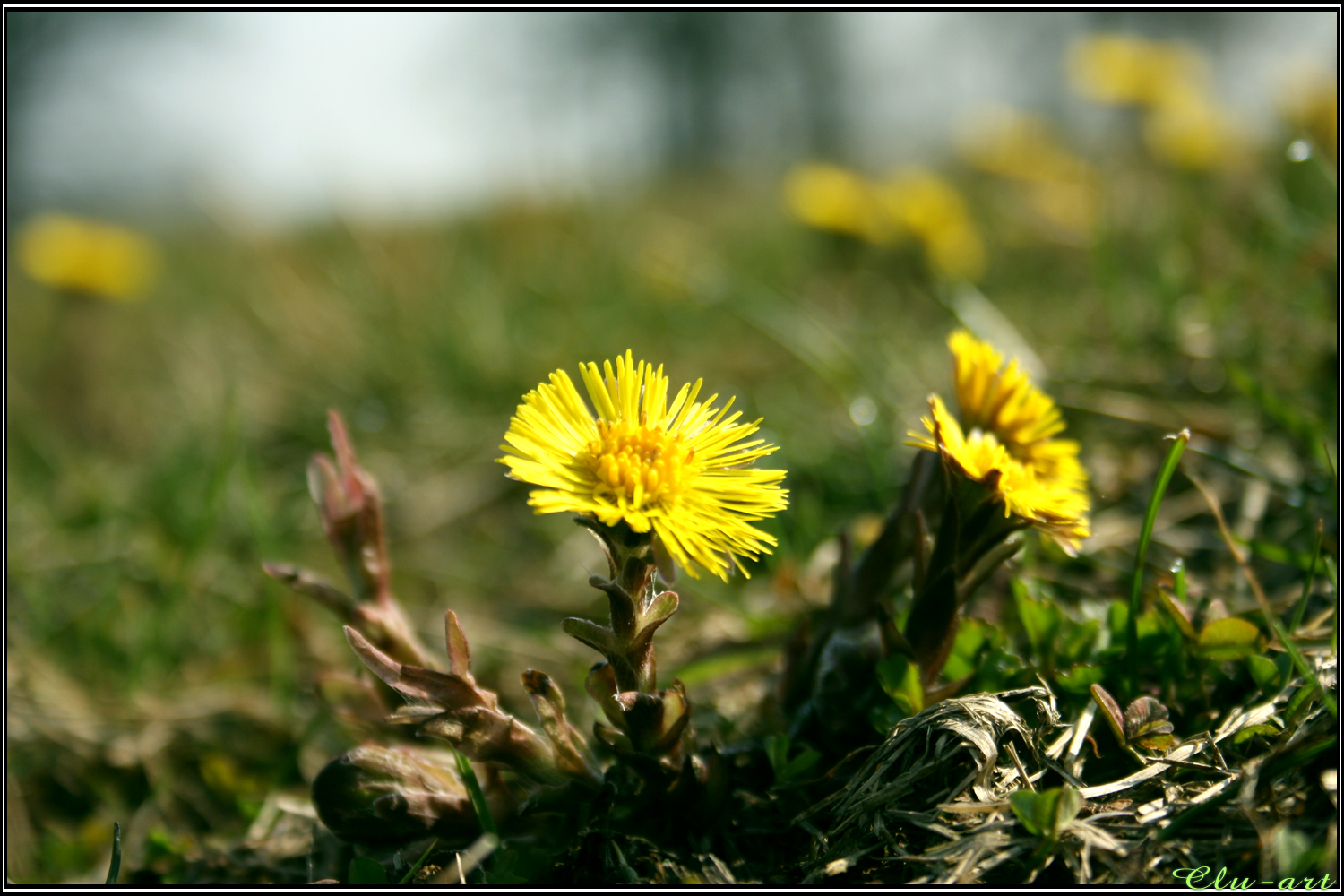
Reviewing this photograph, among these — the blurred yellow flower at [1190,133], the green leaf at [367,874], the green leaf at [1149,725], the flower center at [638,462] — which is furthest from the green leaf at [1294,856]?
the blurred yellow flower at [1190,133]

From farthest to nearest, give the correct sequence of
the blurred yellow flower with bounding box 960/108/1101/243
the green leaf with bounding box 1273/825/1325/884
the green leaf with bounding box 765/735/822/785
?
the blurred yellow flower with bounding box 960/108/1101/243
the green leaf with bounding box 765/735/822/785
the green leaf with bounding box 1273/825/1325/884

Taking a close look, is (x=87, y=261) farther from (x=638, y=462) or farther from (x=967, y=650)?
(x=967, y=650)

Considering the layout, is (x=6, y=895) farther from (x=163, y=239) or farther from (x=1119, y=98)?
(x=163, y=239)

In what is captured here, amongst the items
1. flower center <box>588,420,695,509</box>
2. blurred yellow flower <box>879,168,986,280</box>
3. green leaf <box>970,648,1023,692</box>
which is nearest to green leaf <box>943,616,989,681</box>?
green leaf <box>970,648,1023,692</box>

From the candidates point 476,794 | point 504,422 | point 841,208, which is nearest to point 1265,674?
point 476,794

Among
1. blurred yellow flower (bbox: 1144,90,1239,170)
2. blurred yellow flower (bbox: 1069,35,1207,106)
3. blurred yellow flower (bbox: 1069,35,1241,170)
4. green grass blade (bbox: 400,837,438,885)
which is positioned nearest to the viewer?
green grass blade (bbox: 400,837,438,885)

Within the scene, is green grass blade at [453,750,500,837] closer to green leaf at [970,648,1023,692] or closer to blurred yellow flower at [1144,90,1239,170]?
green leaf at [970,648,1023,692]

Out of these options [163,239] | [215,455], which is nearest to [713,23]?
[163,239]

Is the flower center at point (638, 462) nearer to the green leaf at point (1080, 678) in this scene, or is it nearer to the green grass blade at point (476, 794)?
the green grass blade at point (476, 794)
